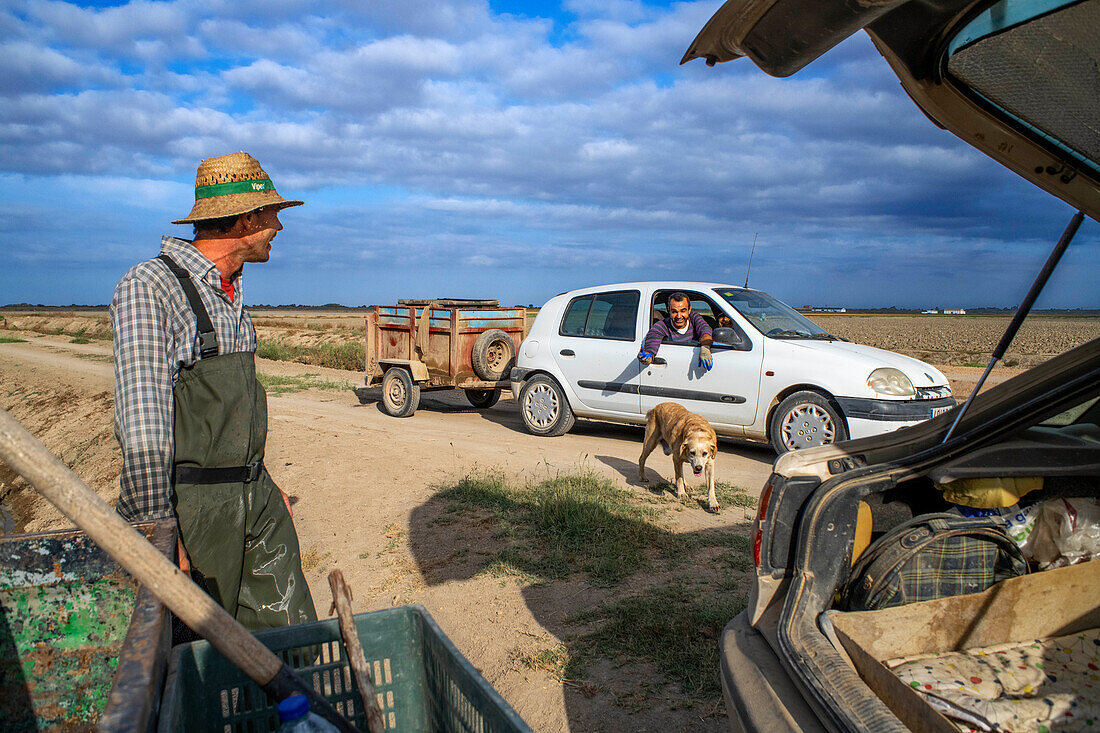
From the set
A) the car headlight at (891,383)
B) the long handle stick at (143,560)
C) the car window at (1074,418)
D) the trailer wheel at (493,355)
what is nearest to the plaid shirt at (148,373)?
the long handle stick at (143,560)

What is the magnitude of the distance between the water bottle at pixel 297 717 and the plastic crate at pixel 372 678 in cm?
32

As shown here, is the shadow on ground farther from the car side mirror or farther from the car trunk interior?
the car side mirror

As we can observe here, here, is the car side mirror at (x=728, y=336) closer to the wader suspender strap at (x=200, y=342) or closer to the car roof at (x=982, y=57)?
the car roof at (x=982, y=57)

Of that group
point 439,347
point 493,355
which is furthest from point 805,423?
point 439,347

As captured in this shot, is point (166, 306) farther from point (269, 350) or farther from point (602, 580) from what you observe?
point (269, 350)

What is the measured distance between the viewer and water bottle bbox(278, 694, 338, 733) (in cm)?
134

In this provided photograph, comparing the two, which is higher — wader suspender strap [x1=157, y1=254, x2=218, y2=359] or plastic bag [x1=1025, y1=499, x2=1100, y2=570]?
wader suspender strap [x1=157, y1=254, x2=218, y2=359]

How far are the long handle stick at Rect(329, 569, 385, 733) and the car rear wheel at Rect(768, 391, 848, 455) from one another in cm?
593

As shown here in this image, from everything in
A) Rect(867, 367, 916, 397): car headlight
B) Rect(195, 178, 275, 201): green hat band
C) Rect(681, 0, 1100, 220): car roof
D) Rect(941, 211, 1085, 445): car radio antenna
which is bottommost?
Rect(867, 367, 916, 397): car headlight

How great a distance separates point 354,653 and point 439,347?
29.0ft

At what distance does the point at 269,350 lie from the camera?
2311 cm

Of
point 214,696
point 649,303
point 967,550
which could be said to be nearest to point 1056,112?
point 967,550

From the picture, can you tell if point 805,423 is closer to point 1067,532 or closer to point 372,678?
point 1067,532

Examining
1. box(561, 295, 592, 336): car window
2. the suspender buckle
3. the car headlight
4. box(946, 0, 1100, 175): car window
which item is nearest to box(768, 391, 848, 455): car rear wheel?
the car headlight
